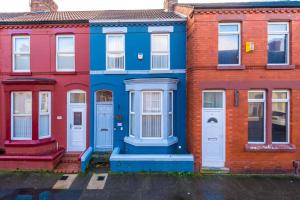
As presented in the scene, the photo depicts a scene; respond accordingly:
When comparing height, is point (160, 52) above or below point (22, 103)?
above

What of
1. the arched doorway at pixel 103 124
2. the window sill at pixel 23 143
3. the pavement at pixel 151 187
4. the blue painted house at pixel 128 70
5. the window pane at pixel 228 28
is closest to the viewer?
the pavement at pixel 151 187

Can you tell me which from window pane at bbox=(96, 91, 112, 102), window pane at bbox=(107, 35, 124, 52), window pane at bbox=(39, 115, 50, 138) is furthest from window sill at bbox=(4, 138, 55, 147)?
window pane at bbox=(107, 35, 124, 52)

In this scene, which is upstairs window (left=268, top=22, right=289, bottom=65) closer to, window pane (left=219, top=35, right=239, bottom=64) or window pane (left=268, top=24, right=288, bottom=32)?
window pane (left=268, top=24, right=288, bottom=32)

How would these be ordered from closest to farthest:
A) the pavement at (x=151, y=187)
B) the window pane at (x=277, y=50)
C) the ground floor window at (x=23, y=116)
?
the pavement at (x=151, y=187) → the window pane at (x=277, y=50) → the ground floor window at (x=23, y=116)

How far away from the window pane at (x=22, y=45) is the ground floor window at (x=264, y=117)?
35.0 feet

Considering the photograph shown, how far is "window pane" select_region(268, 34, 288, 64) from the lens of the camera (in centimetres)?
912

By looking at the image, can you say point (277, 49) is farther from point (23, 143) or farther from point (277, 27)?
point (23, 143)

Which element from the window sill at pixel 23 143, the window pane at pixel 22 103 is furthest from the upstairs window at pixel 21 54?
the window sill at pixel 23 143

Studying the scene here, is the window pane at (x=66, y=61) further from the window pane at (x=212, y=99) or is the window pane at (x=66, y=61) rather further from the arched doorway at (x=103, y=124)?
the window pane at (x=212, y=99)

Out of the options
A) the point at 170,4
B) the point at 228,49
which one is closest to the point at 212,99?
the point at 228,49

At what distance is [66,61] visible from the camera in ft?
36.2

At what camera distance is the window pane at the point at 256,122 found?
908 cm

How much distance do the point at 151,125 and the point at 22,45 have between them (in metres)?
7.61

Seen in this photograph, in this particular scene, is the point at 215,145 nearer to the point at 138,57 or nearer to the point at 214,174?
the point at 214,174
